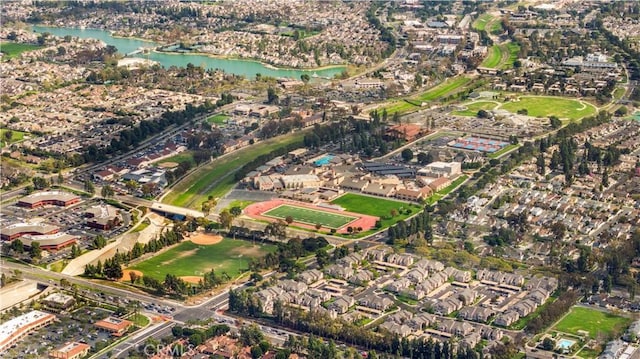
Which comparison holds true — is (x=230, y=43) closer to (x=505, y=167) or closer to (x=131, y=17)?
(x=131, y=17)

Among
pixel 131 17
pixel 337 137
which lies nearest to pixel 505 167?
pixel 337 137

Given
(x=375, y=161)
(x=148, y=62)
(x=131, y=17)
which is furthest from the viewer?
(x=131, y=17)

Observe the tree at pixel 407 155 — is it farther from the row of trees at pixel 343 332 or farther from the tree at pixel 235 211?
the row of trees at pixel 343 332

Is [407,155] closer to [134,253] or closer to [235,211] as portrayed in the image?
[235,211]

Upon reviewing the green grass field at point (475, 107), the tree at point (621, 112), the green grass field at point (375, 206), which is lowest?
the green grass field at point (375, 206)

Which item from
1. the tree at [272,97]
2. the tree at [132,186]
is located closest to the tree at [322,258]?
the tree at [132,186]

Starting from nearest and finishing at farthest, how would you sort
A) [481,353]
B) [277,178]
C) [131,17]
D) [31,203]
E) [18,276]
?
[481,353]
[18,276]
[31,203]
[277,178]
[131,17]
